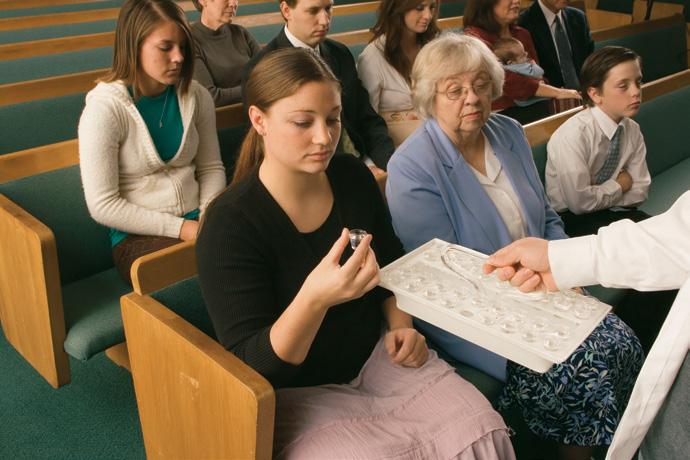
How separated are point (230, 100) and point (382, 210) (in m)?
1.80

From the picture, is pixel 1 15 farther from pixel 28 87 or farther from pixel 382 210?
pixel 382 210

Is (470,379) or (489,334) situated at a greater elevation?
(489,334)

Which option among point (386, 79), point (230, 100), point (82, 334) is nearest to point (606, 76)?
point (386, 79)

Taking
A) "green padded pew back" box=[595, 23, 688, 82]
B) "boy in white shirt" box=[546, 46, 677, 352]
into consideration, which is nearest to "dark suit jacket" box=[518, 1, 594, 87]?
"green padded pew back" box=[595, 23, 688, 82]

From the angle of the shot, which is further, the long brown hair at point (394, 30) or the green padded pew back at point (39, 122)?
→ the long brown hair at point (394, 30)

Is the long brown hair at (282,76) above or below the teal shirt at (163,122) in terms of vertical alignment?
above

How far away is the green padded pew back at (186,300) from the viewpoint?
1.61m

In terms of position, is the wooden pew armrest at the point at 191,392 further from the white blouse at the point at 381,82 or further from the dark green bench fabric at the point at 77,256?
the white blouse at the point at 381,82

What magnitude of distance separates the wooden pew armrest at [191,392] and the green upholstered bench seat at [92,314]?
0.36m

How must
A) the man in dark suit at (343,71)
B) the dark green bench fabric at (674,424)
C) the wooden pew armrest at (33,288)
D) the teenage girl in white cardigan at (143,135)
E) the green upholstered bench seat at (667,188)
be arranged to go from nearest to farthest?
the dark green bench fabric at (674,424) < the wooden pew armrest at (33,288) < the teenage girl in white cardigan at (143,135) < the man in dark suit at (343,71) < the green upholstered bench seat at (667,188)

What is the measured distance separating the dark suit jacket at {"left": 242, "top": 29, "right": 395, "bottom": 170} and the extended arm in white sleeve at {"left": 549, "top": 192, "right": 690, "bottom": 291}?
1.68 metres

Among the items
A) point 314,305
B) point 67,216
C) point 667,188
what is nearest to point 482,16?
point 667,188

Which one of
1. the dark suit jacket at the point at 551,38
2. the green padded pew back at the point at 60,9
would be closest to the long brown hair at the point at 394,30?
the dark suit jacket at the point at 551,38

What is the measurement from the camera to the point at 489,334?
123 cm
